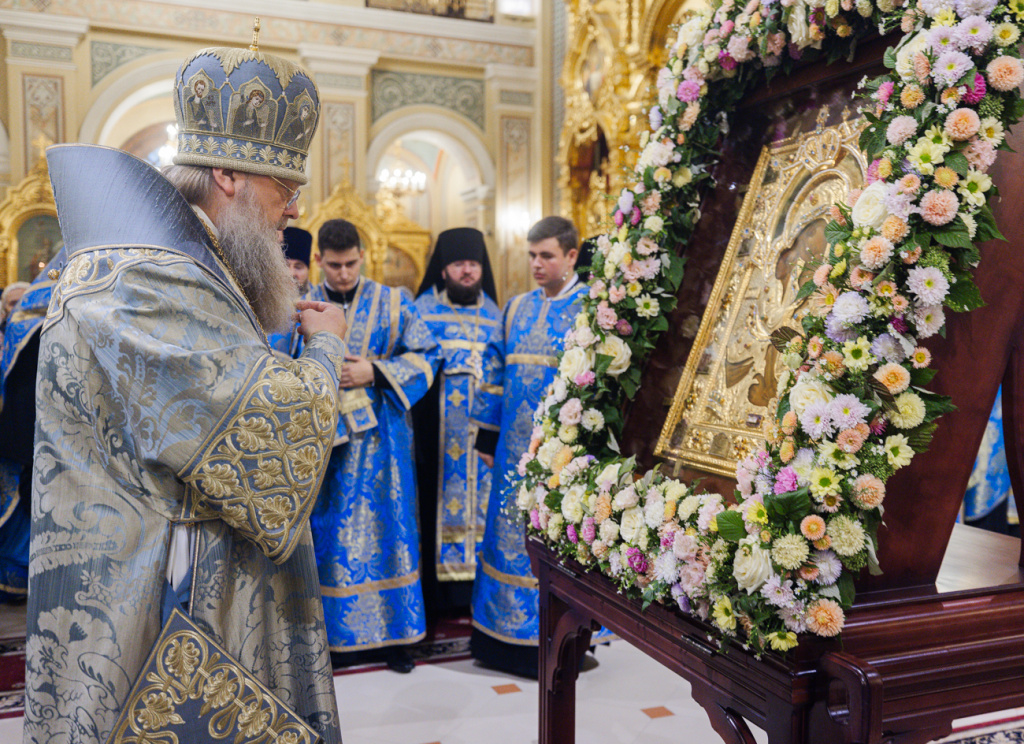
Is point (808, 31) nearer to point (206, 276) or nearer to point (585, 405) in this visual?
point (585, 405)

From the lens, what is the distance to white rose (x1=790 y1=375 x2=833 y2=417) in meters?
1.29

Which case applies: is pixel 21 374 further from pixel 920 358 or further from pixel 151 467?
pixel 920 358

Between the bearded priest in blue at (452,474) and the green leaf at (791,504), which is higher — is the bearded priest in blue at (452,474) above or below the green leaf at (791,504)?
below

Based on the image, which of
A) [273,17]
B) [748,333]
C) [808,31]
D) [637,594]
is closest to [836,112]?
[808,31]

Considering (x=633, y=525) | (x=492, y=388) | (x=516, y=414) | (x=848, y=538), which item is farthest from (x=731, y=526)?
(x=492, y=388)

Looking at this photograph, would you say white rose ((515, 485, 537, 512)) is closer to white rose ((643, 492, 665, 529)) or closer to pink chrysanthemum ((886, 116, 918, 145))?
white rose ((643, 492, 665, 529))

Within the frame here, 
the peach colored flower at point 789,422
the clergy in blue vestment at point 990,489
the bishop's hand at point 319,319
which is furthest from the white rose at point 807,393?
the clergy in blue vestment at point 990,489

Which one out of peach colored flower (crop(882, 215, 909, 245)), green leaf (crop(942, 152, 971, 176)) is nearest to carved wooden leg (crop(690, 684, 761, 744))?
peach colored flower (crop(882, 215, 909, 245))

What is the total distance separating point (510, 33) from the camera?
488 inches

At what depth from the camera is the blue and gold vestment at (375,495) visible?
3836mm

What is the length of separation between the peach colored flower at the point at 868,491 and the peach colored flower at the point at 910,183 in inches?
17.0

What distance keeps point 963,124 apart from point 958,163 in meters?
0.06

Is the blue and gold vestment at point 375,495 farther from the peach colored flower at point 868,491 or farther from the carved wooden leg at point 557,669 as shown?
the peach colored flower at point 868,491

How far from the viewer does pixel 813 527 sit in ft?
4.06
